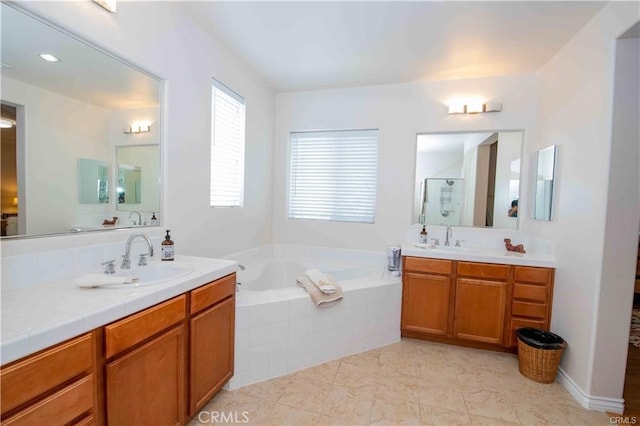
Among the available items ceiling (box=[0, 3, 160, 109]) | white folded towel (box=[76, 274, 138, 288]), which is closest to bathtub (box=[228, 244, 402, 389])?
white folded towel (box=[76, 274, 138, 288])

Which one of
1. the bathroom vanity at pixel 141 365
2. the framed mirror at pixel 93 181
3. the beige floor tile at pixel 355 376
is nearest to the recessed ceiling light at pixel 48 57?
the framed mirror at pixel 93 181

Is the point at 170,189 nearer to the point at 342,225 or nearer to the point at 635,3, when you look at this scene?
the point at 342,225

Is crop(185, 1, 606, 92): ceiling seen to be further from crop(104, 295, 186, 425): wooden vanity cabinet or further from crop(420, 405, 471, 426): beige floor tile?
crop(420, 405, 471, 426): beige floor tile

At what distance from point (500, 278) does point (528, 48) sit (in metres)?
1.97

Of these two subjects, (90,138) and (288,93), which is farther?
(288,93)

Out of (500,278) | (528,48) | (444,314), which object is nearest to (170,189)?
(444,314)

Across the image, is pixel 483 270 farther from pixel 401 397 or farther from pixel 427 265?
pixel 401 397

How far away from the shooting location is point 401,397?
195cm

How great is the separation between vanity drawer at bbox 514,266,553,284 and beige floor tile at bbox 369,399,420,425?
143cm

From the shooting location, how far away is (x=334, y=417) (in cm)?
176

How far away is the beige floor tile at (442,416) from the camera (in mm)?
1744

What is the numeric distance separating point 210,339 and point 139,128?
1413 millimetres

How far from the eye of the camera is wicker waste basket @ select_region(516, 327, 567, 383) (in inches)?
83.0

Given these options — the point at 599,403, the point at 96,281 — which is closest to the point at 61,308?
the point at 96,281
